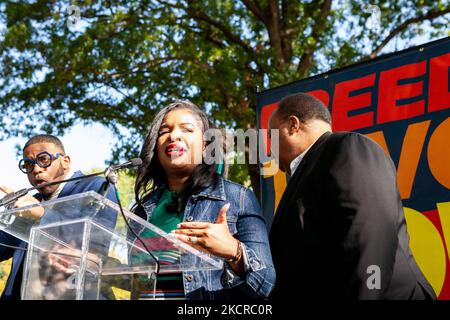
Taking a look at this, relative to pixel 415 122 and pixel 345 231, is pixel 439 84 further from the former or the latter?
pixel 345 231

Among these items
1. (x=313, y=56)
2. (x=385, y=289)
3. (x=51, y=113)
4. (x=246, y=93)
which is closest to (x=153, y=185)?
(x=385, y=289)

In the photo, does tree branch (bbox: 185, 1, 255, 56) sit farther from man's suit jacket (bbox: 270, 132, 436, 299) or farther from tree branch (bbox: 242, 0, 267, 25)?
man's suit jacket (bbox: 270, 132, 436, 299)

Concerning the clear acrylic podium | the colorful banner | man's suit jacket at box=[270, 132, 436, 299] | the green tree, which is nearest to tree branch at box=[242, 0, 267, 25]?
the green tree

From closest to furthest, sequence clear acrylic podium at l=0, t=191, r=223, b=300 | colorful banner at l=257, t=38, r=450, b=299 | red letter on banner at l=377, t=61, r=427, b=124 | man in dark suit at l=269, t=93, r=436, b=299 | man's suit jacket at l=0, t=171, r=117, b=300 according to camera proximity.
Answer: clear acrylic podium at l=0, t=191, r=223, b=300, man in dark suit at l=269, t=93, r=436, b=299, man's suit jacket at l=0, t=171, r=117, b=300, colorful banner at l=257, t=38, r=450, b=299, red letter on banner at l=377, t=61, r=427, b=124

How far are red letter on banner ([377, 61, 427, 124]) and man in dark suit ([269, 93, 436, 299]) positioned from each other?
73.2 inches

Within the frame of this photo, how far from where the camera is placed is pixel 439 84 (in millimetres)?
4145

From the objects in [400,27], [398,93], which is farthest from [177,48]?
[398,93]

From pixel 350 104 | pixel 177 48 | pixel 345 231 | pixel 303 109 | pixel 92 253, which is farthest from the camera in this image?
pixel 177 48

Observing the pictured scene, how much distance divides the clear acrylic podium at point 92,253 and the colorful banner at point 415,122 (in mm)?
2255

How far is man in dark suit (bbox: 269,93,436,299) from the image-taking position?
6.98 feet

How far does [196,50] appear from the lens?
38.1 ft

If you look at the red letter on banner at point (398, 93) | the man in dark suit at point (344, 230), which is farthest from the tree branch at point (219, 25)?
the man in dark suit at point (344, 230)

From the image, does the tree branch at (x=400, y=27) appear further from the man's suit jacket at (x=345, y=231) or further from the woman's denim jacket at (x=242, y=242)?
the man's suit jacket at (x=345, y=231)

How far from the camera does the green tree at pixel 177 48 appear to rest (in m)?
11.5
